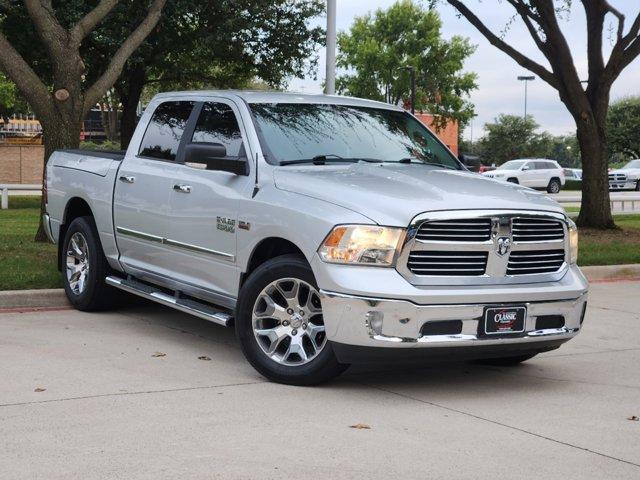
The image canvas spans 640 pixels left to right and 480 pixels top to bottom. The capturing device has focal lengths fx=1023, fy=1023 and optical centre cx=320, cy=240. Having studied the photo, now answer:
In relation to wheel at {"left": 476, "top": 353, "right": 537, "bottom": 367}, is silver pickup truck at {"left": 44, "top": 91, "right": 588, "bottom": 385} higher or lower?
higher

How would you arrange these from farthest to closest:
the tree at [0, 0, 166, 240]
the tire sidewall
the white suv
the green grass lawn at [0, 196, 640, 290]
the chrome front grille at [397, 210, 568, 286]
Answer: the white suv < the tree at [0, 0, 166, 240] < the green grass lawn at [0, 196, 640, 290] < the tire sidewall < the chrome front grille at [397, 210, 568, 286]

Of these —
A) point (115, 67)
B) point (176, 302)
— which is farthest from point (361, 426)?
point (115, 67)

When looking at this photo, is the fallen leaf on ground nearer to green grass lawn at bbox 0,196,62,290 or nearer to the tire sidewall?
the tire sidewall

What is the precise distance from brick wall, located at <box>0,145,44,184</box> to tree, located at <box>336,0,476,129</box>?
20.4 metres

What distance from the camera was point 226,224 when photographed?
739 centimetres

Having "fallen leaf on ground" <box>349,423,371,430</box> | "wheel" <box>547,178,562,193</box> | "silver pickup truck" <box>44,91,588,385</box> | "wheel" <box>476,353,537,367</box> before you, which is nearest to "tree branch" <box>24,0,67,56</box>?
"silver pickup truck" <box>44,91,588,385</box>

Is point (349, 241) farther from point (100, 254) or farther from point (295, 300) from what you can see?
point (100, 254)

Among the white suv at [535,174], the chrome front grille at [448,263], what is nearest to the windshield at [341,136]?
the chrome front grille at [448,263]

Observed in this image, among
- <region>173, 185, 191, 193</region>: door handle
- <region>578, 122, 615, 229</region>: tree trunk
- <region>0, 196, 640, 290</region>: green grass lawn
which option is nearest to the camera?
<region>173, 185, 191, 193</region>: door handle

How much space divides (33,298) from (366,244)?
467 centimetres

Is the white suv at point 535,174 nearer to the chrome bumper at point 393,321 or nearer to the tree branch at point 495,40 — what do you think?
the tree branch at point 495,40

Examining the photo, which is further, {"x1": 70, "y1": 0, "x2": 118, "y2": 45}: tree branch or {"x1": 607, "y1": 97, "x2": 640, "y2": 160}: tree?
{"x1": 607, "y1": 97, "x2": 640, "y2": 160}: tree

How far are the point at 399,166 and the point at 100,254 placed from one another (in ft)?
10.3

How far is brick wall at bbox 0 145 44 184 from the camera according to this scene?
44.8m
